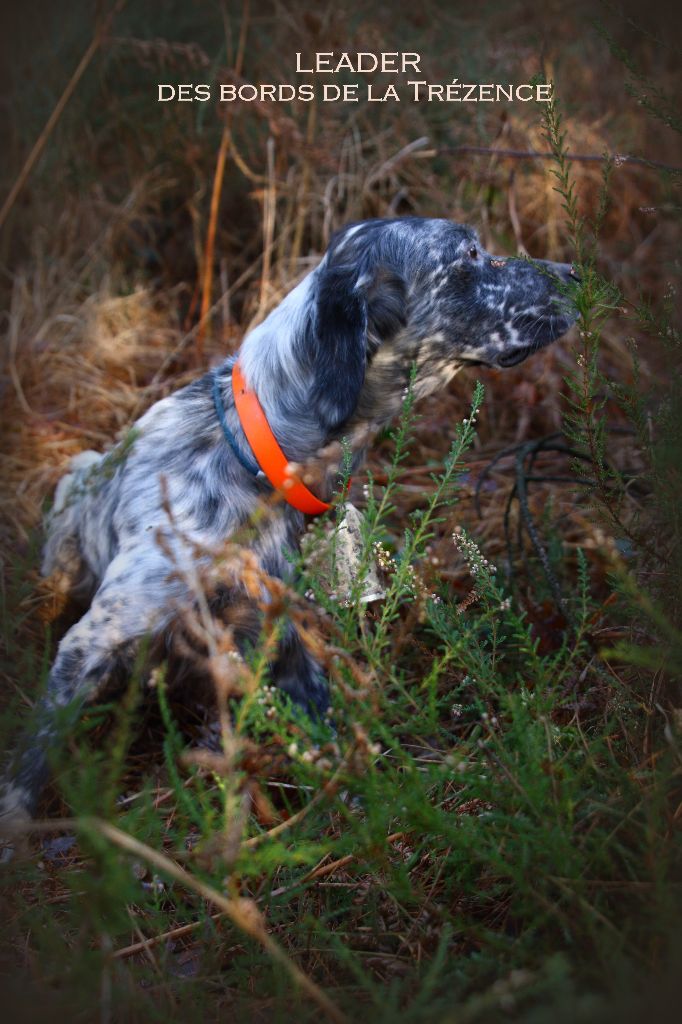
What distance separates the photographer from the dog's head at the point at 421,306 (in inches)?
97.0

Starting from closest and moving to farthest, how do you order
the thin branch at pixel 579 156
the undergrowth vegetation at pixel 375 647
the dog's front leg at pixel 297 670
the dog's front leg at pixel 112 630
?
the undergrowth vegetation at pixel 375 647, the thin branch at pixel 579 156, the dog's front leg at pixel 112 630, the dog's front leg at pixel 297 670

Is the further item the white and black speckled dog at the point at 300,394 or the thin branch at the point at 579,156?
the white and black speckled dog at the point at 300,394

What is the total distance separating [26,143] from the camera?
16.4ft

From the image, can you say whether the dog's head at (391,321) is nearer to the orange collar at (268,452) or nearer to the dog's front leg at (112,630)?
the orange collar at (268,452)

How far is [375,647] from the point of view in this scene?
176 centimetres

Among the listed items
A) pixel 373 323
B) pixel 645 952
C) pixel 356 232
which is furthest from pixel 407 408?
pixel 645 952

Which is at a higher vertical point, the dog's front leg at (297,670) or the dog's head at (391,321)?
the dog's head at (391,321)

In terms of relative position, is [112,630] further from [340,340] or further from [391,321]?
[391,321]

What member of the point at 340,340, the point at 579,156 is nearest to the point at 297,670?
the point at 340,340

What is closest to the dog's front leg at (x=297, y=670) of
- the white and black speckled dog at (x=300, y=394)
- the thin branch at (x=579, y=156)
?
the white and black speckled dog at (x=300, y=394)

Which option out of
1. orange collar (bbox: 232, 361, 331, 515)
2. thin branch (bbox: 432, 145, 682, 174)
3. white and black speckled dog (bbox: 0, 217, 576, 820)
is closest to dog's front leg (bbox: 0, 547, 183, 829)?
white and black speckled dog (bbox: 0, 217, 576, 820)

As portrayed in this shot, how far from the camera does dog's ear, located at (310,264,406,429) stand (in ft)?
8.02

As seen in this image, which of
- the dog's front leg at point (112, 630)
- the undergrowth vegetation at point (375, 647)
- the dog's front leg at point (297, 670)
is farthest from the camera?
the dog's front leg at point (297, 670)

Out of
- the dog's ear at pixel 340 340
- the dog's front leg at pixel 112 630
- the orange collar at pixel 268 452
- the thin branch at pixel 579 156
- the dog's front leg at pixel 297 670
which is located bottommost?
the dog's front leg at pixel 297 670
